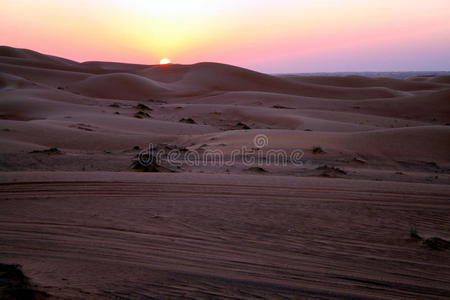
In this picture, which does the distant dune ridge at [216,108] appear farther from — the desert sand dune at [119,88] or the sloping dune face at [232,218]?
the sloping dune face at [232,218]

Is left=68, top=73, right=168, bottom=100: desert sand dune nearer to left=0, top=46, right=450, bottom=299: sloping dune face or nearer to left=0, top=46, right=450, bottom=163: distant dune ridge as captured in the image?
left=0, top=46, right=450, bottom=163: distant dune ridge

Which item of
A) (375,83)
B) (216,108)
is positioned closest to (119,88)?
(216,108)

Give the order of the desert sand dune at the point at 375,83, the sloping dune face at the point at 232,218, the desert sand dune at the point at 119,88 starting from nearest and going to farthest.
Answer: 1. the sloping dune face at the point at 232,218
2. the desert sand dune at the point at 119,88
3. the desert sand dune at the point at 375,83

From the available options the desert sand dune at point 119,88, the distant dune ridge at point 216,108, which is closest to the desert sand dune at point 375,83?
the distant dune ridge at point 216,108

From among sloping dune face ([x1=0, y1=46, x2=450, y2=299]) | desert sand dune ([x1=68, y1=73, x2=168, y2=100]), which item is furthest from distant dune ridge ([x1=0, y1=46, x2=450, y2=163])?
sloping dune face ([x1=0, y1=46, x2=450, y2=299])

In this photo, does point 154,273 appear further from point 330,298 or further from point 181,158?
point 181,158

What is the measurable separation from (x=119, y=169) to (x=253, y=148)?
4.97 meters

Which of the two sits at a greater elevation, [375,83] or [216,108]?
[375,83]

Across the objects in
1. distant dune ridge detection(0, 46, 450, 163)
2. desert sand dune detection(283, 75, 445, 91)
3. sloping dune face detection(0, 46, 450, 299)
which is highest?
desert sand dune detection(283, 75, 445, 91)

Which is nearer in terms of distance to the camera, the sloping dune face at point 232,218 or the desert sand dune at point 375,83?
the sloping dune face at point 232,218

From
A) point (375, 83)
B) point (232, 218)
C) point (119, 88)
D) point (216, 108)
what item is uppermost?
point (375, 83)

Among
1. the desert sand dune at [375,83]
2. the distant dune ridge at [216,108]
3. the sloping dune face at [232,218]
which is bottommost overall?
the sloping dune face at [232,218]

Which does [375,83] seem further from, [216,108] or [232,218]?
[232,218]

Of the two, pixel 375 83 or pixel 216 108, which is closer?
pixel 216 108
